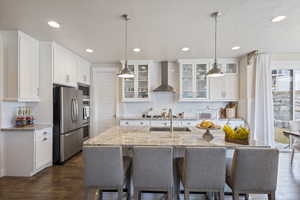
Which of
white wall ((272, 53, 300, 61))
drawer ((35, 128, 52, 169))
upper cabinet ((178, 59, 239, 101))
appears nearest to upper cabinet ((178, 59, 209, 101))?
upper cabinet ((178, 59, 239, 101))

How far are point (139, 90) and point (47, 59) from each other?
232 cm

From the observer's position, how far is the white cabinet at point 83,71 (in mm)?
4289

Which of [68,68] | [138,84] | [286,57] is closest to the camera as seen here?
[68,68]

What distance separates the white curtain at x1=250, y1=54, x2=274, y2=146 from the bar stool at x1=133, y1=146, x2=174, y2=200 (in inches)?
129

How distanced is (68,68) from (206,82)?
11.8 ft

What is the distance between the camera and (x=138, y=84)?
4645 millimetres

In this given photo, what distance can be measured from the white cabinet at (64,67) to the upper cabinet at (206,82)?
2829 mm

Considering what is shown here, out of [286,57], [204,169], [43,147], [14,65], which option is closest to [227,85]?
[286,57]

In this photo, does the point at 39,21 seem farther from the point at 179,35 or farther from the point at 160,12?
the point at 179,35

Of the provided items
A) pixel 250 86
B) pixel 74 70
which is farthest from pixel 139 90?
pixel 250 86

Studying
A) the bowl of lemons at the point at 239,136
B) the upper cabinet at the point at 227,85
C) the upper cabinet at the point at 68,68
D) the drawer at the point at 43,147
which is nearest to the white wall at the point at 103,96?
the upper cabinet at the point at 68,68

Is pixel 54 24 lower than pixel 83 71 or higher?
higher

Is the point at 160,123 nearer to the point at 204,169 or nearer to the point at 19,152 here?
the point at 204,169

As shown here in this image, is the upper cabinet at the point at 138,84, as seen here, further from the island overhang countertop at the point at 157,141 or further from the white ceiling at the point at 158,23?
the island overhang countertop at the point at 157,141
